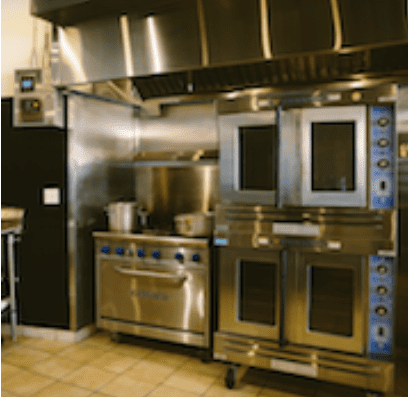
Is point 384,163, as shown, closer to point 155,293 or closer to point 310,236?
point 310,236

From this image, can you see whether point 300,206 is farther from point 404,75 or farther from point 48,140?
point 48,140

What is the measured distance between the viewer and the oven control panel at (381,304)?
7.50 ft

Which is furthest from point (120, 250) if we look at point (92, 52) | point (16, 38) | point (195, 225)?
point (16, 38)

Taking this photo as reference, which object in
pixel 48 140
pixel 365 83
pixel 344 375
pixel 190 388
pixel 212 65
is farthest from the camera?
pixel 48 140

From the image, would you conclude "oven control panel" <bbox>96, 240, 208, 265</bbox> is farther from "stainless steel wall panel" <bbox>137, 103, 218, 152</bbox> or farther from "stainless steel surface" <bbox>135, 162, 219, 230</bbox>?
"stainless steel wall panel" <bbox>137, 103, 218, 152</bbox>

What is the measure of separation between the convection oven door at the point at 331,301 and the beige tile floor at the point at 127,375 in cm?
39

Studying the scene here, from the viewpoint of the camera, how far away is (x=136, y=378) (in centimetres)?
266

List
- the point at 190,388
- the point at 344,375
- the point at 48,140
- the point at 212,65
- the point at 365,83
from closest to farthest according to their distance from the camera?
the point at 344,375, the point at 190,388, the point at 212,65, the point at 365,83, the point at 48,140

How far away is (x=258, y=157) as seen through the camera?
2568 millimetres

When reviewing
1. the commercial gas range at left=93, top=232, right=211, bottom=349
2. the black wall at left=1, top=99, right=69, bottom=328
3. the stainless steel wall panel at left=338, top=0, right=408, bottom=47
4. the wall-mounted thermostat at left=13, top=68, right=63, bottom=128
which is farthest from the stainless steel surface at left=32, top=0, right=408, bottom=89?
the commercial gas range at left=93, top=232, right=211, bottom=349

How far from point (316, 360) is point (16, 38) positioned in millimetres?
3655

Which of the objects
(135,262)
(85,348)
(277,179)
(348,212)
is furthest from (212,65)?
(85,348)

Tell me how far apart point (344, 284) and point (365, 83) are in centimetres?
154

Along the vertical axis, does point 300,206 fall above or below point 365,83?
below
